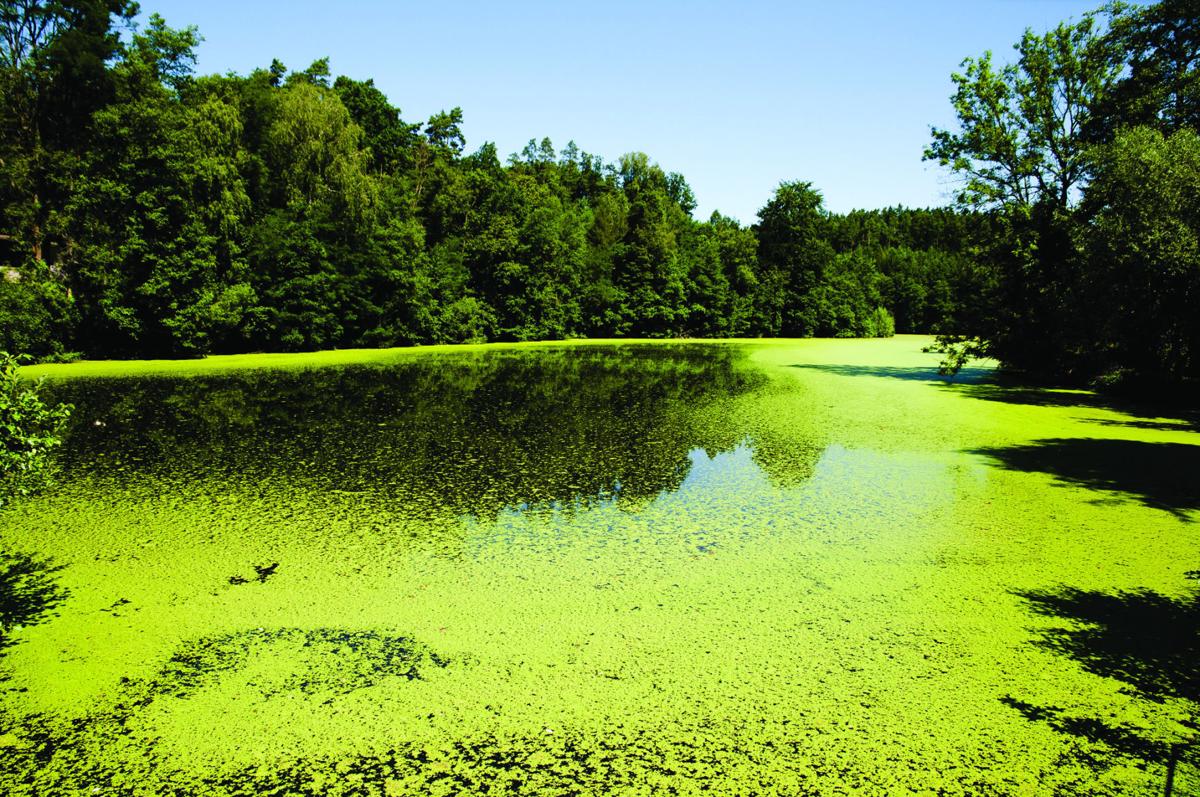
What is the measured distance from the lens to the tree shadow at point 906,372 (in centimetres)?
1739

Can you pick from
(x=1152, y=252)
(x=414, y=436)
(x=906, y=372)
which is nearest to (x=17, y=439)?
(x=414, y=436)

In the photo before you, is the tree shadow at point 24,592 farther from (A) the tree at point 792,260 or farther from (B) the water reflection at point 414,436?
(A) the tree at point 792,260

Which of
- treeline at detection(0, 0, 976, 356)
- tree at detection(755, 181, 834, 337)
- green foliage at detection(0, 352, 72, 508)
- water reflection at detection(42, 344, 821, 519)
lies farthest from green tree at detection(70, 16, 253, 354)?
tree at detection(755, 181, 834, 337)

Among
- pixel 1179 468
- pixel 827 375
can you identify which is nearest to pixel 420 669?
pixel 1179 468

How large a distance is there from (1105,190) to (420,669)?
1501cm

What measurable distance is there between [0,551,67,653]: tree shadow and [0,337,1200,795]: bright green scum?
3 cm

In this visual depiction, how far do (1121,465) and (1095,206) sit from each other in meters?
10.00

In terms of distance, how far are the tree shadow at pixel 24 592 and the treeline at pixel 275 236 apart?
1637cm

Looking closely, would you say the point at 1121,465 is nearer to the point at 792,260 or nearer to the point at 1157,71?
the point at 1157,71

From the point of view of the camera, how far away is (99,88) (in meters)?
22.1

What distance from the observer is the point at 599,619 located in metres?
3.70

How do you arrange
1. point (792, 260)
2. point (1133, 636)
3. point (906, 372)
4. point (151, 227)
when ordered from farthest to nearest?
point (792, 260)
point (151, 227)
point (906, 372)
point (1133, 636)

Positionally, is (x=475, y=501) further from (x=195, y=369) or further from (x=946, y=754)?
(x=195, y=369)

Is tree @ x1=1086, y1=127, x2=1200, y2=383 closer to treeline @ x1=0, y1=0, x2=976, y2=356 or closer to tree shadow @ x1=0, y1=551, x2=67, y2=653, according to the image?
treeline @ x1=0, y1=0, x2=976, y2=356
